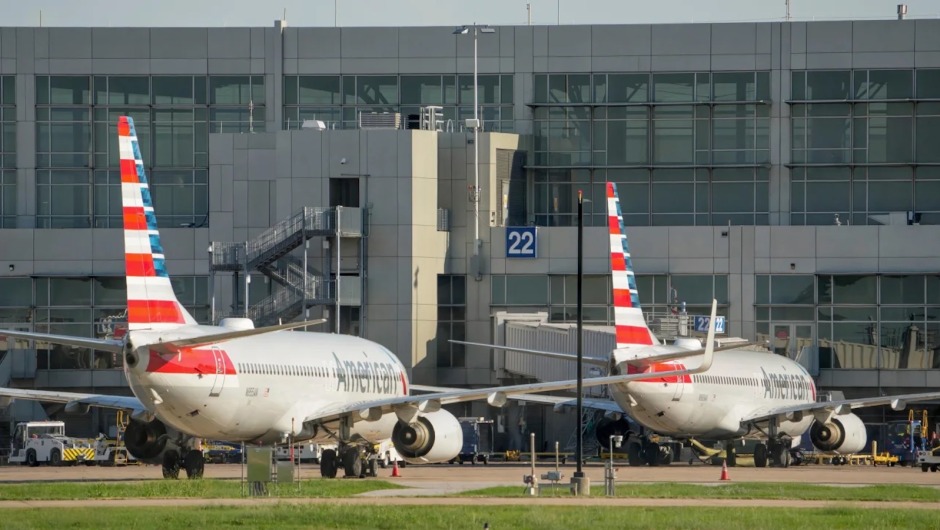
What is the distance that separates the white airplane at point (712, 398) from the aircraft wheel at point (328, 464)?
24.0 feet

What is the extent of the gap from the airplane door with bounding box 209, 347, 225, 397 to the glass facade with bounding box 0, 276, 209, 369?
43503mm

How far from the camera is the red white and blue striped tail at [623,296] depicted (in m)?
56.9

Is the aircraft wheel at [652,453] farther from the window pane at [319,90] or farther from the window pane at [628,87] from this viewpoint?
the window pane at [319,90]

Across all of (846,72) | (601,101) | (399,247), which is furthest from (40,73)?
(846,72)

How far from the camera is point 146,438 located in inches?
1950

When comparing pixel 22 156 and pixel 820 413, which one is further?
pixel 22 156

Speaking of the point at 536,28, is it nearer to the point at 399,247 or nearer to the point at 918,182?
the point at 399,247

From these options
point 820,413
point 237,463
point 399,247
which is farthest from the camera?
point 399,247

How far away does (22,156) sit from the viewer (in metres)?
94.0

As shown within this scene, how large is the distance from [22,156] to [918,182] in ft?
163

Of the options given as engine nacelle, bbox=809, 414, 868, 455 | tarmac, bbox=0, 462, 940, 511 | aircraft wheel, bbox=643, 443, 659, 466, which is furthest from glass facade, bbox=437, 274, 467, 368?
engine nacelle, bbox=809, 414, 868, 455

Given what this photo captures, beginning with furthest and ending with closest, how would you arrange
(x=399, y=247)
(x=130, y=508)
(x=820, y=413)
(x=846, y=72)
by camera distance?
1. (x=846, y=72)
2. (x=399, y=247)
3. (x=820, y=413)
4. (x=130, y=508)

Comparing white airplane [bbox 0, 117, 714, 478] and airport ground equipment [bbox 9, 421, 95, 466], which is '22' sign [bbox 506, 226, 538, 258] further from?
white airplane [bbox 0, 117, 714, 478]

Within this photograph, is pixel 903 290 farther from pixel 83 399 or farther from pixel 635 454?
pixel 83 399
